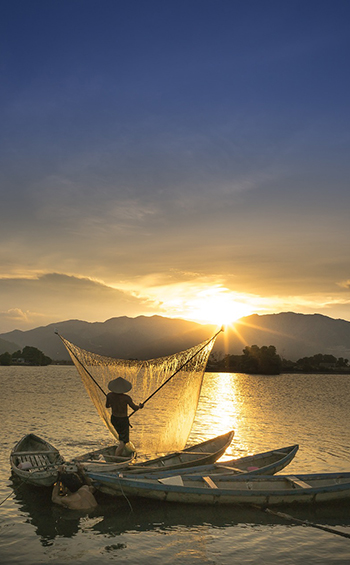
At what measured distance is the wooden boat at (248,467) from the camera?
1277cm

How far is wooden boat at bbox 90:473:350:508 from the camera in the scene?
1141cm

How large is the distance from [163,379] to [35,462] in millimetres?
5040

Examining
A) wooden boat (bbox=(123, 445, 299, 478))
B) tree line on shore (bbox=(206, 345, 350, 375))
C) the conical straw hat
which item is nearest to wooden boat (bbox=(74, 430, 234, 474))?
wooden boat (bbox=(123, 445, 299, 478))

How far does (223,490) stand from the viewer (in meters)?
11.4

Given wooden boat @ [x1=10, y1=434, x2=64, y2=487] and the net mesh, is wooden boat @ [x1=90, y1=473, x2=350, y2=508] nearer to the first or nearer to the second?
wooden boat @ [x1=10, y1=434, x2=64, y2=487]

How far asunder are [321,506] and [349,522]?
79 centimetres

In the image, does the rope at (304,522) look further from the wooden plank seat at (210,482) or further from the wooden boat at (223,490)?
the wooden plank seat at (210,482)

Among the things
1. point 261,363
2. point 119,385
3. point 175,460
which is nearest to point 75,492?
point 175,460

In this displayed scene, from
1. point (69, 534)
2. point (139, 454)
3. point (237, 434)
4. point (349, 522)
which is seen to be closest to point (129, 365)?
point (139, 454)

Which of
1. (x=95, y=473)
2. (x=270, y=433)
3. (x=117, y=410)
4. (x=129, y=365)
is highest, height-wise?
(x=129, y=365)

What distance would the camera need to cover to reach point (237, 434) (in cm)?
2666

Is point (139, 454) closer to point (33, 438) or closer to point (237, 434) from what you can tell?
point (33, 438)

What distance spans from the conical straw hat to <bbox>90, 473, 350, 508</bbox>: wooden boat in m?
3.54

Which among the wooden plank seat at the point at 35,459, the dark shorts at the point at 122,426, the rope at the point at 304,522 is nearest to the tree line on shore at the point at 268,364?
the dark shorts at the point at 122,426
